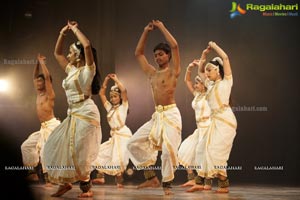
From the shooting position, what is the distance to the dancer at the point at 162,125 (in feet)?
16.2

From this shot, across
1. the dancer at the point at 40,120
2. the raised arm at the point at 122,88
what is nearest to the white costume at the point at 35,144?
the dancer at the point at 40,120

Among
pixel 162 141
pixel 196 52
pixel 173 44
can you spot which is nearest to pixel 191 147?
pixel 162 141

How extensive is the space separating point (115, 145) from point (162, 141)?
1.45 meters

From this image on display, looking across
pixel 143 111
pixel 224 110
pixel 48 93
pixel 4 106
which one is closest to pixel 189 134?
pixel 143 111

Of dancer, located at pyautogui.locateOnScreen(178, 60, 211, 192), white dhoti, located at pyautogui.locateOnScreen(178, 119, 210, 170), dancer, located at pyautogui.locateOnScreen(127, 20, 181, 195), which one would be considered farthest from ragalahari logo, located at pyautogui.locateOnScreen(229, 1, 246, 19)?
white dhoti, located at pyautogui.locateOnScreen(178, 119, 210, 170)

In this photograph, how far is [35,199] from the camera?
448cm

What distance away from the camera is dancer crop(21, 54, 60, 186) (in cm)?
595

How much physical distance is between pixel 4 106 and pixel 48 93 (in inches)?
24.6

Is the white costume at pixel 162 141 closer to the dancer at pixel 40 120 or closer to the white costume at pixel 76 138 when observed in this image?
the white costume at pixel 76 138

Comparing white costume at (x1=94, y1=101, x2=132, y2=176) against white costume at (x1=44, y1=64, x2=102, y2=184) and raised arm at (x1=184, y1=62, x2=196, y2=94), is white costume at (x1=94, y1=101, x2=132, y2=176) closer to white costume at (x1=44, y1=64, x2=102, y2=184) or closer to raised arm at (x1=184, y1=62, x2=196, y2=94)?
raised arm at (x1=184, y1=62, x2=196, y2=94)

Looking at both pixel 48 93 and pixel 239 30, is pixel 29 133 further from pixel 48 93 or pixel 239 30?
pixel 239 30

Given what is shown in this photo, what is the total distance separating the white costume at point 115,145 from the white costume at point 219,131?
1272mm

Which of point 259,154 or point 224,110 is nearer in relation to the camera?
point 224,110

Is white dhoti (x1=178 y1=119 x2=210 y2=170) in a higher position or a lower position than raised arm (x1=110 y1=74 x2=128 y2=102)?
lower
